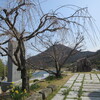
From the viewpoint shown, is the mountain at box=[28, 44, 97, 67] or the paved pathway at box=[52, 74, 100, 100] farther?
the mountain at box=[28, 44, 97, 67]

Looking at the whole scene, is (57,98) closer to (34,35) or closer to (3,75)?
(34,35)

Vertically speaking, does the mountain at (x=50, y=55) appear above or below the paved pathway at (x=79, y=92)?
above

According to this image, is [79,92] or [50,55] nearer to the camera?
[79,92]

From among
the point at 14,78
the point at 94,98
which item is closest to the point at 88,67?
the point at 14,78

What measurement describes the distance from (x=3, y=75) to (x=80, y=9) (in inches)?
710

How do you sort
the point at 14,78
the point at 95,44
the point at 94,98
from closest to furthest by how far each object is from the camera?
the point at 95,44
the point at 94,98
the point at 14,78

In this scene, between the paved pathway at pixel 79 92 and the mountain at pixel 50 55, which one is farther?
the mountain at pixel 50 55

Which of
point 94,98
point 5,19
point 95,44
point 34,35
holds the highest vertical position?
point 5,19

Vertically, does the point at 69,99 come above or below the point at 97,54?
below

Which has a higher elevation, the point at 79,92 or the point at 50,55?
the point at 50,55

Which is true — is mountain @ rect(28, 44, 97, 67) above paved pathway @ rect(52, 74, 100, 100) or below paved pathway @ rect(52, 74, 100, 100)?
Answer: above

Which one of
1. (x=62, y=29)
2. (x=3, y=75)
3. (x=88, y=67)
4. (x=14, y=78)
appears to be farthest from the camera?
(x=3, y=75)

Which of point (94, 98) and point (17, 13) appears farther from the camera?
point (94, 98)

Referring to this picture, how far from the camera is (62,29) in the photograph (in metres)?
3.13
